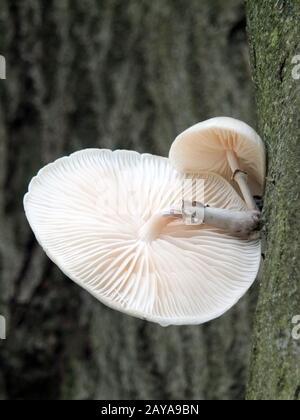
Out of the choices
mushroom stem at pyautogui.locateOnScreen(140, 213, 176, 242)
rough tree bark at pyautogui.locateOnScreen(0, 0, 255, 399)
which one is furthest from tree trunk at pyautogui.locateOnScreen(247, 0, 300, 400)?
rough tree bark at pyautogui.locateOnScreen(0, 0, 255, 399)

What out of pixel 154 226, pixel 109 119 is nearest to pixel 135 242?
pixel 154 226

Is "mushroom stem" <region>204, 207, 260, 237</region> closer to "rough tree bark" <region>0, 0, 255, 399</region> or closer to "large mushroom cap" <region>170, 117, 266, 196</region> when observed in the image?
"large mushroom cap" <region>170, 117, 266, 196</region>

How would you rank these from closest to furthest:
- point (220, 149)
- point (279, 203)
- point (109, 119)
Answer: point (279, 203) < point (220, 149) < point (109, 119)

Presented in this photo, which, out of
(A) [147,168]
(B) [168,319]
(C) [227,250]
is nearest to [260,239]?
(C) [227,250]

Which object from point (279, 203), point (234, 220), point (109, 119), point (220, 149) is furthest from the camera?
point (109, 119)

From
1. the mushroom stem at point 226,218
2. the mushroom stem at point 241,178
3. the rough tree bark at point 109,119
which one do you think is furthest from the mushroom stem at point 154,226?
the rough tree bark at point 109,119

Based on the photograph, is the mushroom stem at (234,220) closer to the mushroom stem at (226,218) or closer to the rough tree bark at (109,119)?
the mushroom stem at (226,218)

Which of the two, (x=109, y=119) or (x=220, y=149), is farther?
(x=109, y=119)

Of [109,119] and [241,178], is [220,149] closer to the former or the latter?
[241,178]
